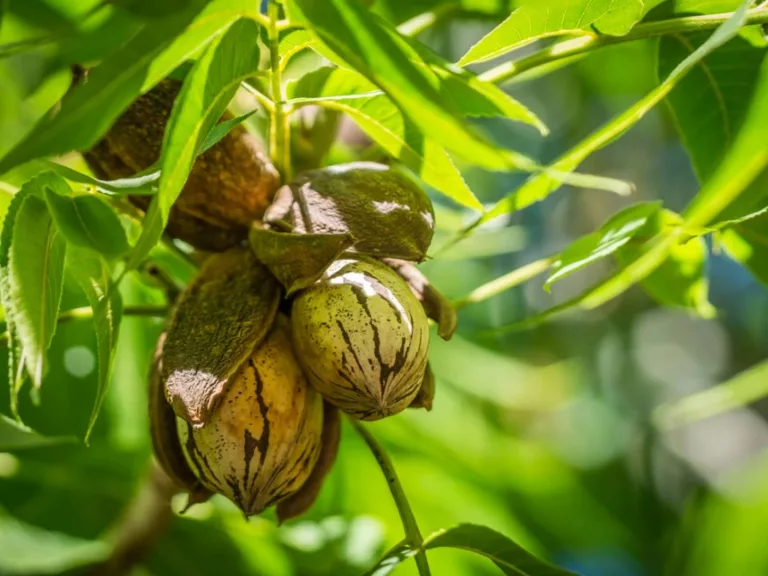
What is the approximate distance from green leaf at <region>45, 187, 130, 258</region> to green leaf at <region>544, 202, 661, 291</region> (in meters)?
0.41

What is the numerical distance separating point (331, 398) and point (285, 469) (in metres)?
0.08

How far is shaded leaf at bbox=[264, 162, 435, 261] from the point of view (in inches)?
33.0

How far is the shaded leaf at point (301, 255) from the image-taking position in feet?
2.57

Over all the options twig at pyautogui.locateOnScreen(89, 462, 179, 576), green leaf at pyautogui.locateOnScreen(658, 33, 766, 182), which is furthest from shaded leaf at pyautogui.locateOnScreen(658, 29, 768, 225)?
twig at pyautogui.locateOnScreen(89, 462, 179, 576)

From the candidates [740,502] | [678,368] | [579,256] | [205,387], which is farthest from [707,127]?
[678,368]

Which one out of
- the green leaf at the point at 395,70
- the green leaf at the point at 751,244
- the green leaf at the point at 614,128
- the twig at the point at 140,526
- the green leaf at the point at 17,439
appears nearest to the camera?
the green leaf at the point at 395,70

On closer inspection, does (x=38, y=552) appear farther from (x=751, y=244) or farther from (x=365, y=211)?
(x=751, y=244)

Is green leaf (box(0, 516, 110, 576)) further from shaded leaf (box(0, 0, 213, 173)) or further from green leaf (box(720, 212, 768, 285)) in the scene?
green leaf (box(720, 212, 768, 285))

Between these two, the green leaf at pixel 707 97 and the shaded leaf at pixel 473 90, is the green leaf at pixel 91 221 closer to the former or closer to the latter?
the shaded leaf at pixel 473 90

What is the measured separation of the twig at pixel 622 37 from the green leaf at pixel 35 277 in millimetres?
419

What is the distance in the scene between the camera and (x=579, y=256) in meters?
0.91

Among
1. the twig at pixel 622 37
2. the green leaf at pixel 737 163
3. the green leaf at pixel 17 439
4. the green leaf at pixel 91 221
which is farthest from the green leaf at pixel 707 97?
the green leaf at pixel 17 439

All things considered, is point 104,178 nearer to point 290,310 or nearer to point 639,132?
point 290,310

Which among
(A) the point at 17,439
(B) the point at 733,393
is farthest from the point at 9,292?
(B) the point at 733,393
